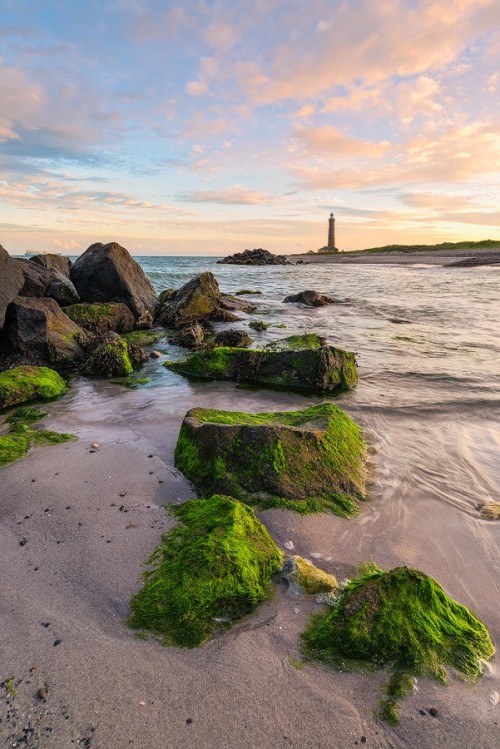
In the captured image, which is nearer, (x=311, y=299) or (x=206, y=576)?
(x=206, y=576)

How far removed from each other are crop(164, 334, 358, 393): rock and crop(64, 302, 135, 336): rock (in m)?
3.46

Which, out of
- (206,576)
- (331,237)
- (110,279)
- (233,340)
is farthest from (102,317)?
(331,237)

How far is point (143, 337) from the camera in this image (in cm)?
1169

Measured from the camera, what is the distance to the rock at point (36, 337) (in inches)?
324

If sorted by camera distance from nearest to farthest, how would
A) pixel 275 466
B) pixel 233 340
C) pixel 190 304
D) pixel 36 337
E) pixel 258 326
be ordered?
pixel 275 466, pixel 36 337, pixel 233 340, pixel 258 326, pixel 190 304

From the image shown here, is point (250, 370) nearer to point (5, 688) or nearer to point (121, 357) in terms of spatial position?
point (121, 357)

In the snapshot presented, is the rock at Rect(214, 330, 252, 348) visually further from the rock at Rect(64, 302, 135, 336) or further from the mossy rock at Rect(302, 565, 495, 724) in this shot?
the mossy rock at Rect(302, 565, 495, 724)

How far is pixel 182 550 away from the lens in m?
3.13

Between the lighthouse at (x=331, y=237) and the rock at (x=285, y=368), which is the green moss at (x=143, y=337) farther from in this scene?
the lighthouse at (x=331, y=237)

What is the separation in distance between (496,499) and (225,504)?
264 cm

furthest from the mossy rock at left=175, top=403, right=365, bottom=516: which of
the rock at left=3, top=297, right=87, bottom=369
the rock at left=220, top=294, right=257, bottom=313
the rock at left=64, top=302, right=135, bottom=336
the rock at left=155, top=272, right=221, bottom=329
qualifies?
the rock at left=220, top=294, right=257, bottom=313

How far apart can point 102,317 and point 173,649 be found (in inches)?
387

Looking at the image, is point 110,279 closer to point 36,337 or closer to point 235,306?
point 36,337

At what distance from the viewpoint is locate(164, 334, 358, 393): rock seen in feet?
25.0
